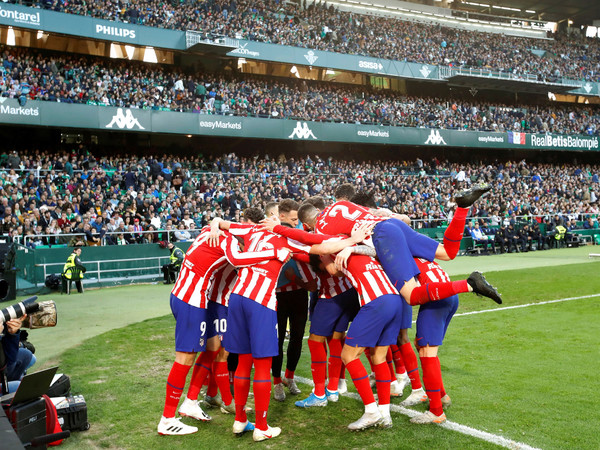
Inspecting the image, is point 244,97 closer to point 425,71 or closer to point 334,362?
point 425,71

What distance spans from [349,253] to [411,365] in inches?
67.6

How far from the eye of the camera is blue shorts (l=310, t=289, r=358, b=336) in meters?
6.23

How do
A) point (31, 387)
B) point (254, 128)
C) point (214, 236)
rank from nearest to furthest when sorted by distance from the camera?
point (31, 387), point (214, 236), point (254, 128)

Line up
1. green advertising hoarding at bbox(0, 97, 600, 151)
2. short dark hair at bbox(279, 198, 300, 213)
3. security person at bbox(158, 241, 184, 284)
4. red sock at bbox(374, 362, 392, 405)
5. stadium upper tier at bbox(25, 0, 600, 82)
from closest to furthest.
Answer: red sock at bbox(374, 362, 392, 405) < short dark hair at bbox(279, 198, 300, 213) < security person at bbox(158, 241, 184, 284) < green advertising hoarding at bbox(0, 97, 600, 151) < stadium upper tier at bbox(25, 0, 600, 82)

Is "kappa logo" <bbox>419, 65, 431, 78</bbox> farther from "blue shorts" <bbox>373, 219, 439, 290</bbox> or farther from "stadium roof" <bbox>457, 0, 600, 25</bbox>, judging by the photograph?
"blue shorts" <bbox>373, 219, 439, 290</bbox>

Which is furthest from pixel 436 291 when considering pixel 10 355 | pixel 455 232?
pixel 10 355

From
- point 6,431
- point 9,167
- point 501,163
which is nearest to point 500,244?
point 501,163

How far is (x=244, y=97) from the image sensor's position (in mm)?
33750

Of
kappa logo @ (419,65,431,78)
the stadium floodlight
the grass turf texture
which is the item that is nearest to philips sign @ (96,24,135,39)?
the stadium floodlight

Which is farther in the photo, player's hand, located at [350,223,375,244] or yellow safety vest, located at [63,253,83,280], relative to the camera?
yellow safety vest, located at [63,253,83,280]

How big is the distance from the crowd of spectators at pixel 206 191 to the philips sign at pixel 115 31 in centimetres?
616

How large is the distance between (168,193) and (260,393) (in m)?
20.8

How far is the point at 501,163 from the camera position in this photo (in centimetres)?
4581

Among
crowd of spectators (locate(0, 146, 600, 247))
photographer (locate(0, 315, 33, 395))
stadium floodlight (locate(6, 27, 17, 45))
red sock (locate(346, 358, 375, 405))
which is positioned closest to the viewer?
photographer (locate(0, 315, 33, 395))
